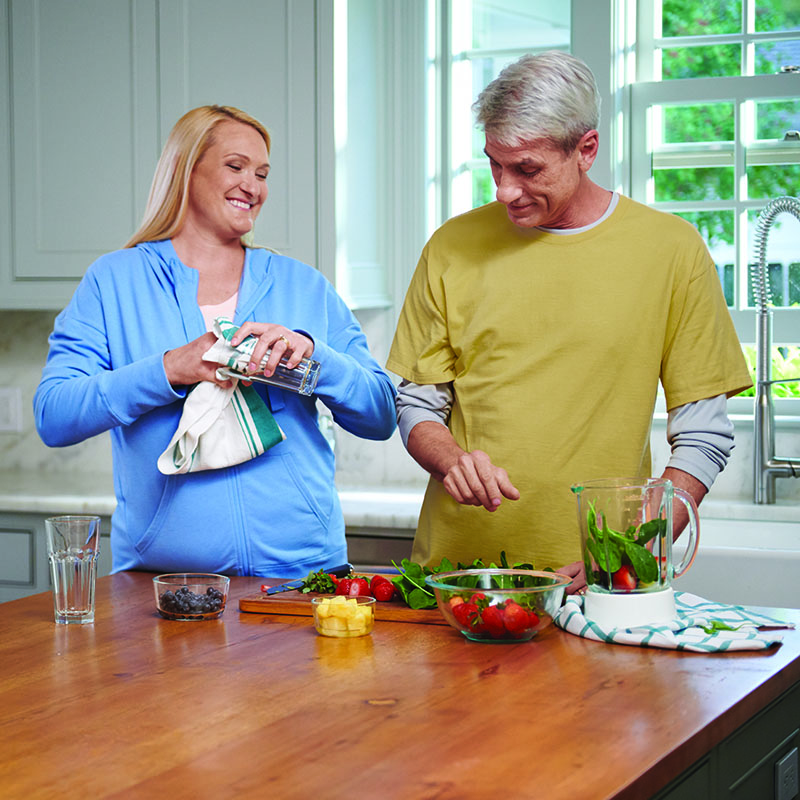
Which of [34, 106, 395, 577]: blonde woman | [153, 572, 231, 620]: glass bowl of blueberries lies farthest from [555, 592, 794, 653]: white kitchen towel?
[34, 106, 395, 577]: blonde woman

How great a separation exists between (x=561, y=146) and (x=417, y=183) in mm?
1546

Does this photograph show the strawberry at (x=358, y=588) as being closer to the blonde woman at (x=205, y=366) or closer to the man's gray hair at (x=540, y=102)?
the blonde woman at (x=205, y=366)

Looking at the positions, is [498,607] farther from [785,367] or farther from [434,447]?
A: [785,367]

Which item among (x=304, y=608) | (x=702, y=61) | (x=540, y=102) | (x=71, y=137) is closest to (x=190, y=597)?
(x=304, y=608)

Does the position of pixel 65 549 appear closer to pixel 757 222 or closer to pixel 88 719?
pixel 88 719

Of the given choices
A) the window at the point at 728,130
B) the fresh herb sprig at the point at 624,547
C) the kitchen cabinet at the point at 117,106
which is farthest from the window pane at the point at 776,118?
the fresh herb sprig at the point at 624,547

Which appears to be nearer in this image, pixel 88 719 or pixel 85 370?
pixel 88 719

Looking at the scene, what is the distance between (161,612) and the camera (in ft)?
5.32

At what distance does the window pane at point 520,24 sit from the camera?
10.5 feet

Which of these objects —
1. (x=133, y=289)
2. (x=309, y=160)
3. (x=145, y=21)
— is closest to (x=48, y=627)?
(x=133, y=289)

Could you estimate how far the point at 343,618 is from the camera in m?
1.49

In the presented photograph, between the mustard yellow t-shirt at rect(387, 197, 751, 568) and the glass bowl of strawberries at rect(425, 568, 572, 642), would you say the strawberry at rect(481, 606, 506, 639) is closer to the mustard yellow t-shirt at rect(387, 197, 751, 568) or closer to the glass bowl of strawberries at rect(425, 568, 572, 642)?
the glass bowl of strawberries at rect(425, 568, 572, 642)

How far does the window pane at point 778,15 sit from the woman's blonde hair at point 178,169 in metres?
1.70

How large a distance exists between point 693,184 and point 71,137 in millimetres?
1701
